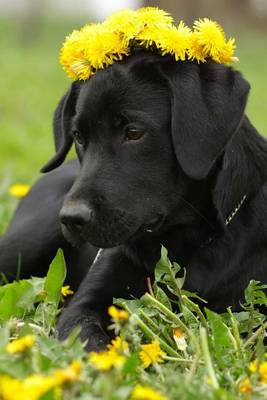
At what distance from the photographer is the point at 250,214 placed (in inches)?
145

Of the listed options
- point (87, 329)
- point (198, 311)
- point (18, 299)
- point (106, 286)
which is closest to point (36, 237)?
point (106, 286)

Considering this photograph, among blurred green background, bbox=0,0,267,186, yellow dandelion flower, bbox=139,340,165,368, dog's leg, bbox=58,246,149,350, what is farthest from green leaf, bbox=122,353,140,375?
blurred green background, bbox=0,0,267,186

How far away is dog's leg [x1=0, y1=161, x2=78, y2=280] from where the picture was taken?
466 cm

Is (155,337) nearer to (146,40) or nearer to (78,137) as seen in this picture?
(78,137)

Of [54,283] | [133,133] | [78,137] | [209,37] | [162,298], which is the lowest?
[54,283]

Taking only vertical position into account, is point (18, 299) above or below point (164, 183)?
below

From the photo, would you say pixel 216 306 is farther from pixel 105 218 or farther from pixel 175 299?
pixel 105 218

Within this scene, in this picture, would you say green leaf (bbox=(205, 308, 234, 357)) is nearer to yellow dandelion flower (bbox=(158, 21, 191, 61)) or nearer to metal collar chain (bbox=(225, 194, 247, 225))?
metal collar chain (bbox=(225, 194, 247, 225))

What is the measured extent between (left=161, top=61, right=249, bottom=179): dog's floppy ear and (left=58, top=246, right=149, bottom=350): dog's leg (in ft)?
1.82

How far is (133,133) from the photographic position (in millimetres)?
3539

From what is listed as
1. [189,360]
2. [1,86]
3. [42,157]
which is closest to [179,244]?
[189,360]

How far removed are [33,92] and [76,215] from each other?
33.6ft

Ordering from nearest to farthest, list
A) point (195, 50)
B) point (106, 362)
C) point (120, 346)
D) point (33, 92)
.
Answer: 1. point (106, 362)
2. point (120, 346)
3. point (195, 50)
4. point (33, 92)

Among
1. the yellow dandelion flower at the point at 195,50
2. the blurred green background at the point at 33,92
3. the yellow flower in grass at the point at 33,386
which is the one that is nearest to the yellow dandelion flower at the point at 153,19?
the yellow dandelion flower at the point at 195,50
